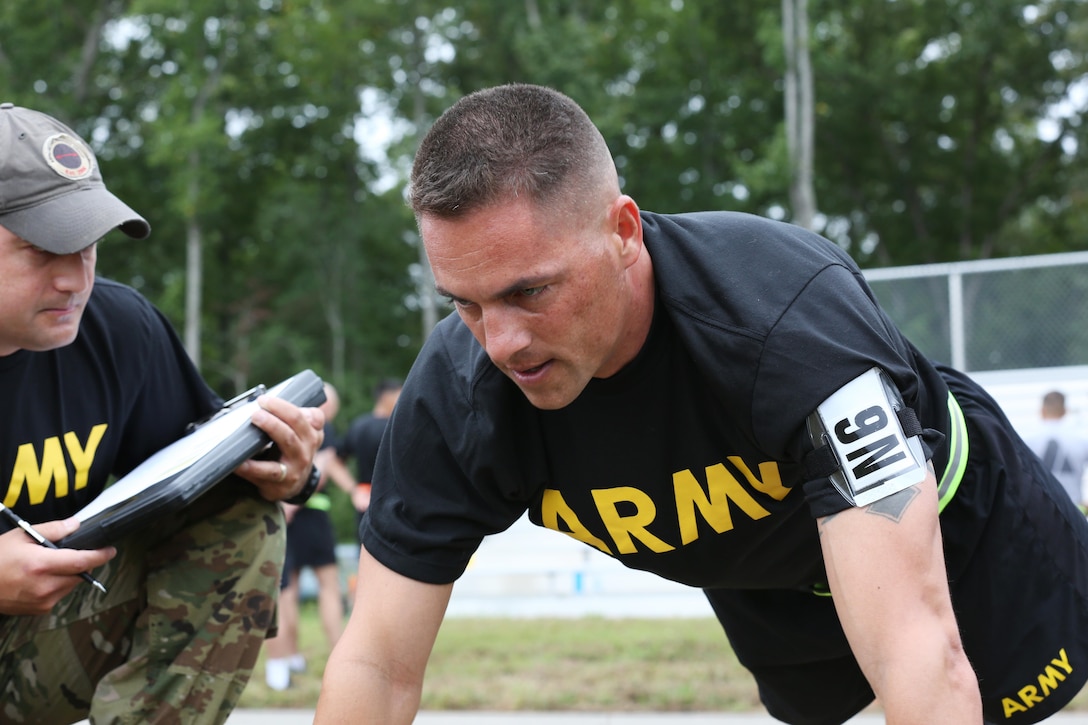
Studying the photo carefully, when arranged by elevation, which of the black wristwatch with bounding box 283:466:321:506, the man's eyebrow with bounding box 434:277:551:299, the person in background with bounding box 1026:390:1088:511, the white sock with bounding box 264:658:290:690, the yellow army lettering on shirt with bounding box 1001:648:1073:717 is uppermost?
the man's eyebrow with bounding box 434:277:551:299

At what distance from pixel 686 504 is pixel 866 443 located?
534 mm

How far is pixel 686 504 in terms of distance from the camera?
2.43 metres

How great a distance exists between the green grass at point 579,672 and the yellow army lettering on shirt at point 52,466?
3120 mm

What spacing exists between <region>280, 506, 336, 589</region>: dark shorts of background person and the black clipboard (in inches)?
193

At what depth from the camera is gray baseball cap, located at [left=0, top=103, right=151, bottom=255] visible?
257cm

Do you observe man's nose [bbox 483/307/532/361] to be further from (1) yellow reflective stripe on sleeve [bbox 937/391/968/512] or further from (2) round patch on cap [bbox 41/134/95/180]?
(2) round patch on cap [bbox 41/134/95/180]

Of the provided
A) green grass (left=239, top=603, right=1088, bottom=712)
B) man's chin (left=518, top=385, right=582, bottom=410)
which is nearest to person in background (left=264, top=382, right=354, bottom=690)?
green grass (left=239, top=603, right=1088, bottom=712)

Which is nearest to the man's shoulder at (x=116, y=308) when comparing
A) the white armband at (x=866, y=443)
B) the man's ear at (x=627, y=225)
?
the man's ear at (x=627, y=225)

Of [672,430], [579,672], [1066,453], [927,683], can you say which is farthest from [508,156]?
[1066,453]

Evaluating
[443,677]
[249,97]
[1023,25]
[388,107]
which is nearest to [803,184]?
[1023,25]

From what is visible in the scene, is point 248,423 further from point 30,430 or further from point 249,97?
point 249,97

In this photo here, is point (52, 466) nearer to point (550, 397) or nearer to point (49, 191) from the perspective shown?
point (49, 191)

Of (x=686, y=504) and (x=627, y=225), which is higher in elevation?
(x=627, y=225)

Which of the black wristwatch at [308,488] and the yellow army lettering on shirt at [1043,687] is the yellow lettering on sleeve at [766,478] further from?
the black wristwatch at [308,488]
